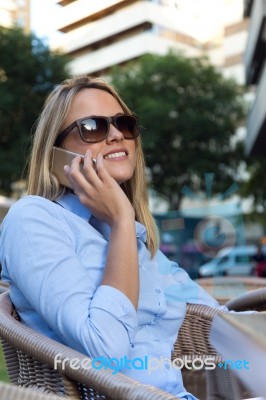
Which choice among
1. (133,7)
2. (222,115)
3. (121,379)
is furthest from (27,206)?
(133,7)

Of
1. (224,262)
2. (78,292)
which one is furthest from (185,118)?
(78,292)

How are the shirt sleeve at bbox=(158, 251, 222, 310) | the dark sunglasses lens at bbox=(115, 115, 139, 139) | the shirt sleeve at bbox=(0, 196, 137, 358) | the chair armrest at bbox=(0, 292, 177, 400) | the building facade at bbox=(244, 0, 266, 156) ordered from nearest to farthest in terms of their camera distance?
the chair armrest at bbox=(0, 292, 177, 400), the shirt sleeve at bbox=(0, 196, 137, 358), the dark sunglasses lens at bbox=(115, 115, 139, 139), the shirt sleeve at bbox=(158, 251, 222, 310), the building facade at bbox=(244, 0, 266, 156)

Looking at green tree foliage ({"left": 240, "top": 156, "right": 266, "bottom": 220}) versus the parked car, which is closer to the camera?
the parked car

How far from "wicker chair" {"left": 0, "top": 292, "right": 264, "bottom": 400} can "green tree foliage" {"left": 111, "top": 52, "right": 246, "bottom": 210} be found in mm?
24942

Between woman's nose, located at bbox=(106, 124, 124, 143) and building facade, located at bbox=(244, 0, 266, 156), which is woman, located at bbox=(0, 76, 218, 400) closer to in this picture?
woman's nose, located at bbox=(106, 124, 124, 143)

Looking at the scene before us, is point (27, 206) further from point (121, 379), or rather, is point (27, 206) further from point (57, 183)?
point (121, 379)

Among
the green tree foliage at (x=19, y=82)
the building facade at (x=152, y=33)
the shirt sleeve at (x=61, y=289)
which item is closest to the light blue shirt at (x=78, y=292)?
the shirt sleeve at (x=61, y=289)

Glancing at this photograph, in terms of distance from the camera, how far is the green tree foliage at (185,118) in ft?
89.1

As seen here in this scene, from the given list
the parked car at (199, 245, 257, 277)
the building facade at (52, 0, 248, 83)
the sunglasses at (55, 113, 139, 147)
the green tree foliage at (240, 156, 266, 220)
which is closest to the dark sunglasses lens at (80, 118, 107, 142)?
the sunglasses at (55, 113, 139, 147)

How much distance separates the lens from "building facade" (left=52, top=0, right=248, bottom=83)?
4153cm

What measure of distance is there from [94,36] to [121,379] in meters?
49.8

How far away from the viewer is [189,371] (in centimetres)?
179

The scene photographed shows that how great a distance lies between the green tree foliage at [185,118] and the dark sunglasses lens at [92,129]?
992 inches

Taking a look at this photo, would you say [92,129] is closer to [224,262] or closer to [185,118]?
[224,262]
